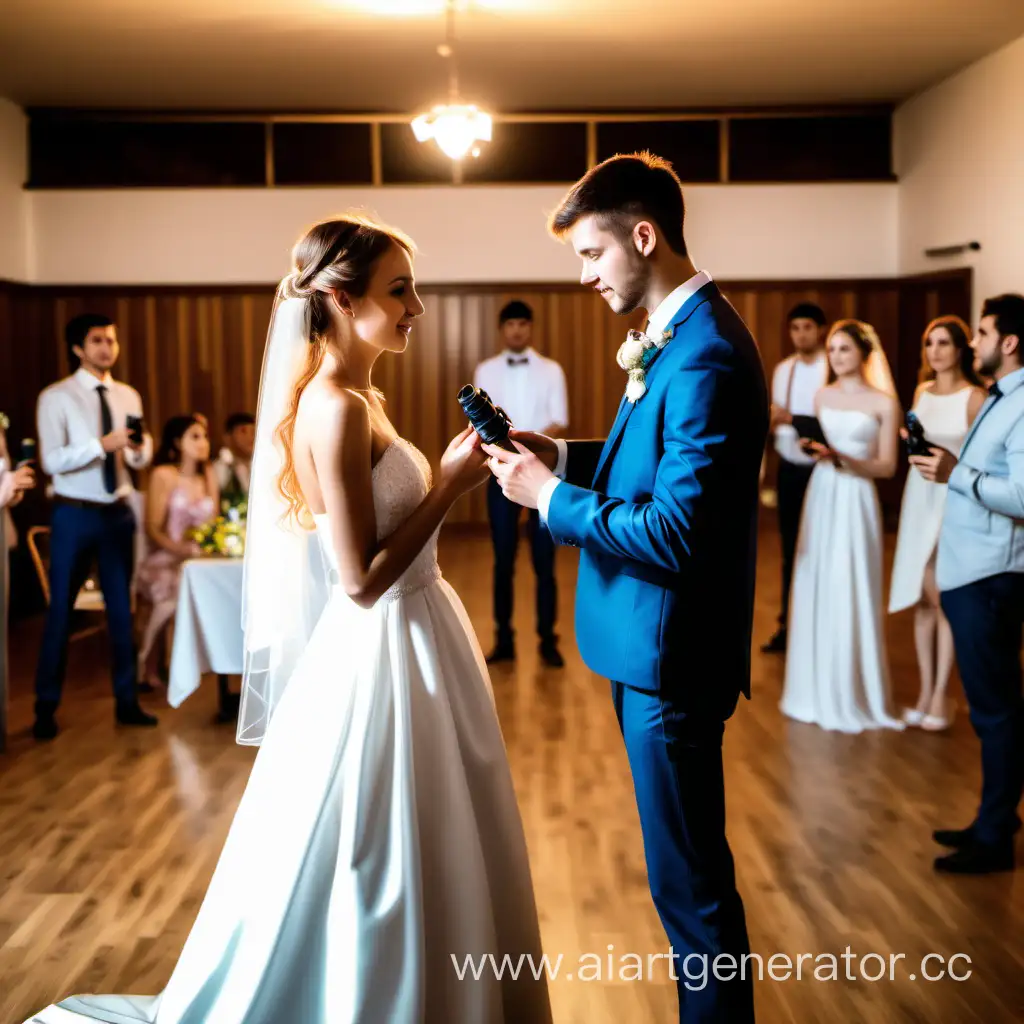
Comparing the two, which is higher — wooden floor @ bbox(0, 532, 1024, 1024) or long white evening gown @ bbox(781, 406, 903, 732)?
long white evening gown @ bbox(781, 406, 903, 732)

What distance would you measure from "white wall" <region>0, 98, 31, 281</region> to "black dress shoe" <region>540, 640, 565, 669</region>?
19.2 ft

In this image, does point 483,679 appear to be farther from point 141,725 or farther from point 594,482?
point 141,725

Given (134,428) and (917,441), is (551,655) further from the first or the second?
(917,441)

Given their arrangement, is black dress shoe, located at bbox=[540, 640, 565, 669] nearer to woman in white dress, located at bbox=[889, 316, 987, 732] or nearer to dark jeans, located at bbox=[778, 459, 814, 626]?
dark jeans, located at bbox=[778, 459, 814, 626]

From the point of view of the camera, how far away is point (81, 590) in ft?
20.6

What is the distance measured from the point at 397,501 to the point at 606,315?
860cm

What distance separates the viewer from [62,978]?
2.80m

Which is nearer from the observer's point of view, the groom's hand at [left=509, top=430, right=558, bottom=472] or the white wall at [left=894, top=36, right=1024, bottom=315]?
the groom's hand at [left=509, top=430, right=558, bottom=472]

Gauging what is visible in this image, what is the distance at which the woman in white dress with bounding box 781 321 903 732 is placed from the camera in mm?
4984

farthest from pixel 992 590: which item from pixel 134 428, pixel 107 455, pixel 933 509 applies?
pixel 107 455

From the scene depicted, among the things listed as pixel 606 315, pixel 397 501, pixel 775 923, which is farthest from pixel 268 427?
pixel 606 315

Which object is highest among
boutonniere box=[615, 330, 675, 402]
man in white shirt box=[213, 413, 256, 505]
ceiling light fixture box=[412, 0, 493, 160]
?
ceiling light fixture box=[412, 0, 493, 160]

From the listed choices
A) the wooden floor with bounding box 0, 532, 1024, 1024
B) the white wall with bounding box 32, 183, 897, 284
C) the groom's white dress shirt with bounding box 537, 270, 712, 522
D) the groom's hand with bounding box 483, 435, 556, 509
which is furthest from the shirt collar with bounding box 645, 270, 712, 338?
the white wall with bounding box 32, 183, 897, 284

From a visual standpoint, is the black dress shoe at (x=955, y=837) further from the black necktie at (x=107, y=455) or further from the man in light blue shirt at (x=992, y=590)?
the black necktie at (x=107, y=455)
